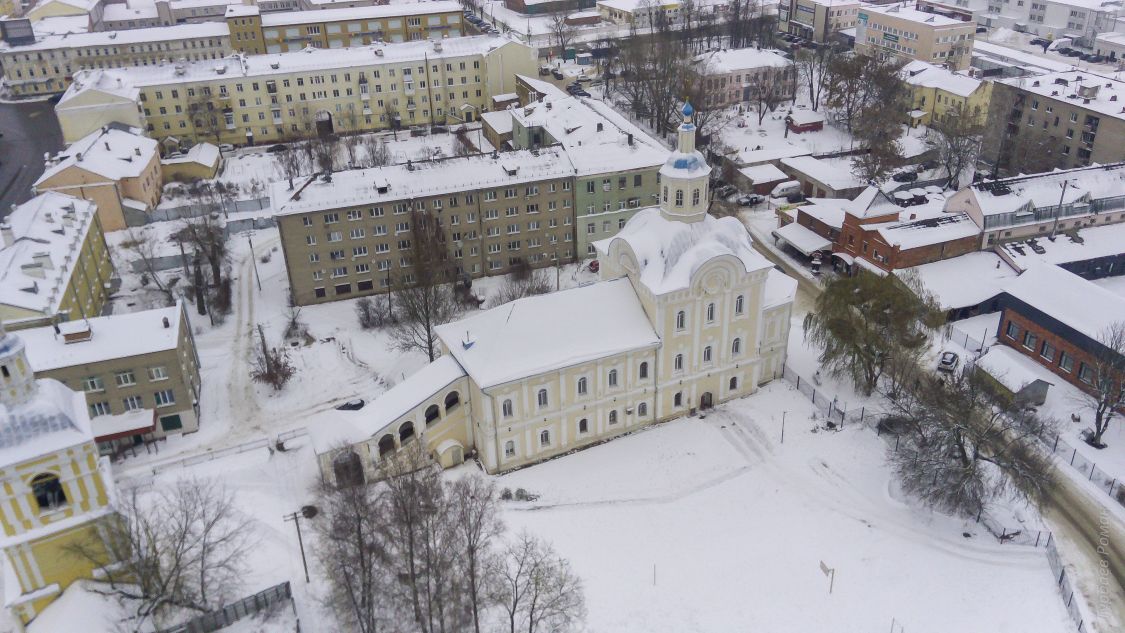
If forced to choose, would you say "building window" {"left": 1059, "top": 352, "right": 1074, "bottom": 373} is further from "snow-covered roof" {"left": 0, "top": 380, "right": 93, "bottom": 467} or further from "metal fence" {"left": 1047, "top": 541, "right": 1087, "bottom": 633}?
"snow-covered roof" {"left": 0, "top": 380, "right": 93, "bottom": 467}

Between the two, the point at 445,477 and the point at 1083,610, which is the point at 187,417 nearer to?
the point at 445,477

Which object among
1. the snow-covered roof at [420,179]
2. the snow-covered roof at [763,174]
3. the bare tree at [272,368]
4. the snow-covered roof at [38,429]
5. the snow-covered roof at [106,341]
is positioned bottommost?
the bare tree at [272,368]

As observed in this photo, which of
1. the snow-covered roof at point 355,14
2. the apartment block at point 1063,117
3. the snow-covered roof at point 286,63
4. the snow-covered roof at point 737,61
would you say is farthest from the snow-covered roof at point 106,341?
the snow-covered roof at point 355,14

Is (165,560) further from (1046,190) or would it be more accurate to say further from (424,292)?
(1046,190)

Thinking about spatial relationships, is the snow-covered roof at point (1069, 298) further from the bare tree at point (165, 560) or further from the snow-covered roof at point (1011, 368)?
the bare tree at point (165, 560)

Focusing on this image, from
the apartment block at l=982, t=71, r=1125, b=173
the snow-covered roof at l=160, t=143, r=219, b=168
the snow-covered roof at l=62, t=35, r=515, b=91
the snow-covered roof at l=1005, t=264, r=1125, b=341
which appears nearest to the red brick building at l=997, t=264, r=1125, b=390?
the snow-covered roof at l=1005, t=264, r=1125, b=341

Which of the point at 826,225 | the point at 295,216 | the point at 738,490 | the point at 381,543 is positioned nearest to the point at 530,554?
the point at 381,543

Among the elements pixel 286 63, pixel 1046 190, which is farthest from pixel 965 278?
pixel 286 63

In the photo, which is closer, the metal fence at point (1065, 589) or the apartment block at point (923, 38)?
the metal fence at point (1065, 589)
